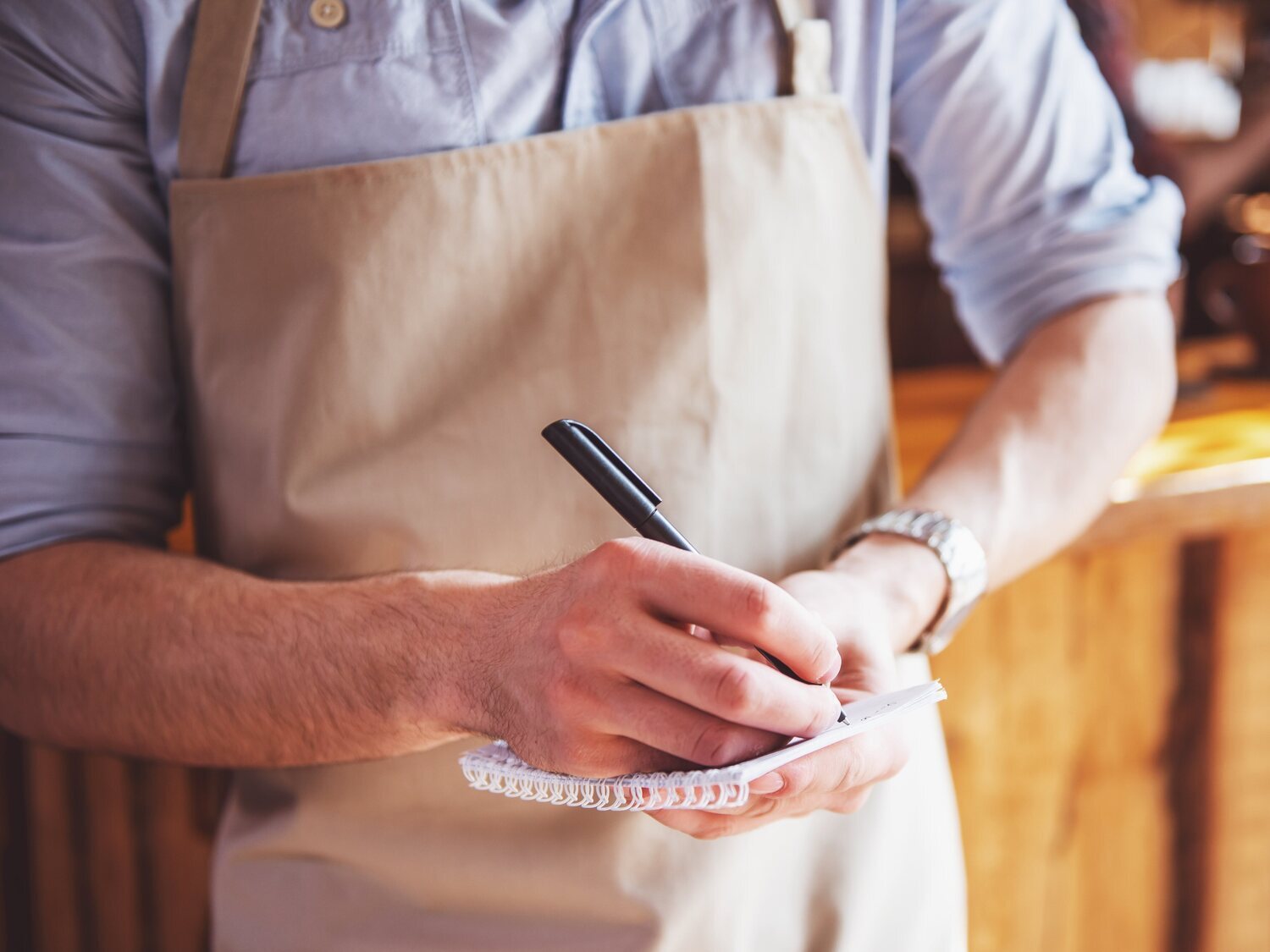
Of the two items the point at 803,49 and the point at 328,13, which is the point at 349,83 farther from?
the point at 803,49

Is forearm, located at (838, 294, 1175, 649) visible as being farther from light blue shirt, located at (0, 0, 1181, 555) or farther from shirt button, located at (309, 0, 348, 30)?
shirt button, located at (309, 0, 348, 30)

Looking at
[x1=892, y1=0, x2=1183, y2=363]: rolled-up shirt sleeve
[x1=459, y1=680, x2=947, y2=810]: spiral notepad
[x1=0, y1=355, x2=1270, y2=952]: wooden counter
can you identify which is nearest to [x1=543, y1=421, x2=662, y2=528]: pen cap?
[x1=459, y1=680, x2=947, y2=810]: spiral notepad

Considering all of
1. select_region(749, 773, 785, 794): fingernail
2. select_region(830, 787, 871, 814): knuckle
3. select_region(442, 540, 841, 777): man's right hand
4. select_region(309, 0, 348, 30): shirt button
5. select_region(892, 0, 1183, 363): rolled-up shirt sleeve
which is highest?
select_region(309, 0, 348, 30): shirt button

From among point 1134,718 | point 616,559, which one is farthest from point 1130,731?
point 616,559

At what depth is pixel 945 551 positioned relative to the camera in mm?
826

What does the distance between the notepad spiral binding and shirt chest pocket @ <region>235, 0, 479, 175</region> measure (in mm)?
438

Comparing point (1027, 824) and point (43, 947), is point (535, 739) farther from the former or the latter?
point (1027, 824)

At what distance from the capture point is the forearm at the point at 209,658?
0.68 metres

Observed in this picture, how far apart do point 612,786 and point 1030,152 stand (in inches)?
26.6

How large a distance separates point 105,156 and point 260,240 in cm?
13

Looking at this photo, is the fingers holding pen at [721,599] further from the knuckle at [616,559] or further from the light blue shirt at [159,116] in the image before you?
the light blue shirt at [159,116]

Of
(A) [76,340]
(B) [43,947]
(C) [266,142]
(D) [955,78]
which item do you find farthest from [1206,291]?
(B) [43,947]

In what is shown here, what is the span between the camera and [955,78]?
911 mm

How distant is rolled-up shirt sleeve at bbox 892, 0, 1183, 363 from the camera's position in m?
0.91
